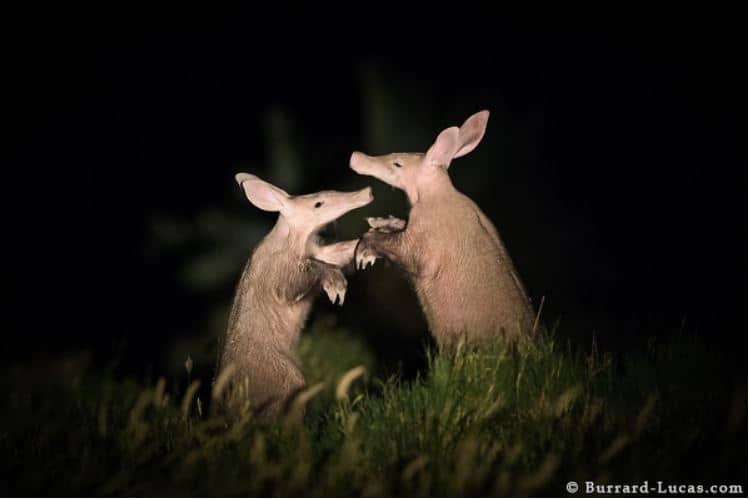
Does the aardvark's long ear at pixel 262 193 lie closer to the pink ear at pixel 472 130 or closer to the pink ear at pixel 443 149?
the pink ear at pixel 443 149

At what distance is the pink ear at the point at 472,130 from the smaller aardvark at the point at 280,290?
92 centimetres

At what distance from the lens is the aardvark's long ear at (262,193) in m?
5.54

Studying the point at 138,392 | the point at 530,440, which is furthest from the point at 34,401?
the point at 530,440

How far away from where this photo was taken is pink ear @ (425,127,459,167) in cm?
560

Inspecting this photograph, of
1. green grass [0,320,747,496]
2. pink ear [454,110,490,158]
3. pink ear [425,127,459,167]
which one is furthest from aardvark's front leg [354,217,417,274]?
green grass [0,320,747,496]

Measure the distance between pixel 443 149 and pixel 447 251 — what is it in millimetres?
869

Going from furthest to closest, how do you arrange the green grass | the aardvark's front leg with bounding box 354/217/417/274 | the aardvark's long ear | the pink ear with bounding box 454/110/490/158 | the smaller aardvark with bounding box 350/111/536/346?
the pink ear with bounding box 454/110/490/158
the aardvark's long ear
the aardvark's front leg with bounding box 354/217/417/274
the smaller aardvark with bounding box 350/111/536/346
the green grass

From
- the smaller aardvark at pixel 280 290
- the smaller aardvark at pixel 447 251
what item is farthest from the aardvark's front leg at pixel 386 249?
the smaller aardvark at pixel 280 290

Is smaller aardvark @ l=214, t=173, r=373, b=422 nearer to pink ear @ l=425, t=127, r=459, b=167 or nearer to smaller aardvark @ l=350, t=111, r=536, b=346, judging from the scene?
smaller aardvark @ l=350, t=111, r=536, b=346

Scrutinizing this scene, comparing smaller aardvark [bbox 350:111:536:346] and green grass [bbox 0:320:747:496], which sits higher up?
smaller aardvark [bbox 350:111:536:346]

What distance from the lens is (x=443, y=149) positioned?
225 inches

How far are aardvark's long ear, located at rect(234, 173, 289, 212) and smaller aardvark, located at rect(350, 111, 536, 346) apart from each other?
686 millimetres

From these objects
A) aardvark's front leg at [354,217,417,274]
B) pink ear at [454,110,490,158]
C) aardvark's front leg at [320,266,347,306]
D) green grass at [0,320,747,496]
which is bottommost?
green grass at [0,320,747,496]

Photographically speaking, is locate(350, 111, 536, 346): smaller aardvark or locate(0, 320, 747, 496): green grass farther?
locate(350, 111, 536, 346): smaller aardvark
